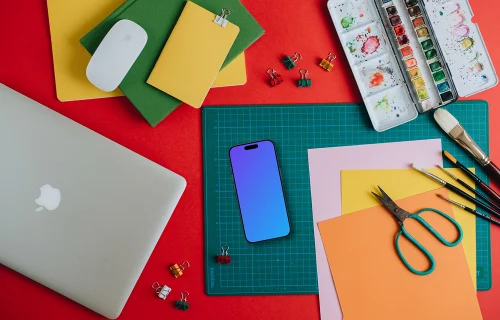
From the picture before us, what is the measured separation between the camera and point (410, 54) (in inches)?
50.2

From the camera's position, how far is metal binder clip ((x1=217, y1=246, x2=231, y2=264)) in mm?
1307

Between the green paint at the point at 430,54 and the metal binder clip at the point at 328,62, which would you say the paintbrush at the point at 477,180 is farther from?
the metal binder clip at the point at 328,62

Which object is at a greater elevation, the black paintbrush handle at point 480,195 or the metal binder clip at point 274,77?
the metal binder clip at point 274,77

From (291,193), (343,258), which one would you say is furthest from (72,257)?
(343,258)

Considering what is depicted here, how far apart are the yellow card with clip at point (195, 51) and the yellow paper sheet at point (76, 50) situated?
0.05 m

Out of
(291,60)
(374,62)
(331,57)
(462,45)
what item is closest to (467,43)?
(462,45)

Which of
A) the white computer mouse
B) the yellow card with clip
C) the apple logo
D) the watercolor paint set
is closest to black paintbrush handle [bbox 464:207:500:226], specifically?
the watercolor paint set

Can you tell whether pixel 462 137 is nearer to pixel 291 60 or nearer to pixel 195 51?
pixel 291 60

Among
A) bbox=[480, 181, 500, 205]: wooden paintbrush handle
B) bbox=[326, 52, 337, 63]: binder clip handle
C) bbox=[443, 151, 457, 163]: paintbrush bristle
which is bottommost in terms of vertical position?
bbox=[480, 181, 500, 205]: wooden paintbrush handle

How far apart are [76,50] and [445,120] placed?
0.95 meters

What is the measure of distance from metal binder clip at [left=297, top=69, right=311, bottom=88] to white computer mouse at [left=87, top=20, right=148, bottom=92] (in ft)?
1.31

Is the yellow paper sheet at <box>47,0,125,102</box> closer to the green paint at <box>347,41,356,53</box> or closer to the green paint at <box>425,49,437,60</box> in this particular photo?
the green paint at <box>347,41,356,53</box>

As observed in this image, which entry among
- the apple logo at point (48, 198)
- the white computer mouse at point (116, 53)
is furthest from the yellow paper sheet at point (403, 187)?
the apple logo at point (48, 198)

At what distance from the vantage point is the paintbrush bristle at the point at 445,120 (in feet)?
4.23
